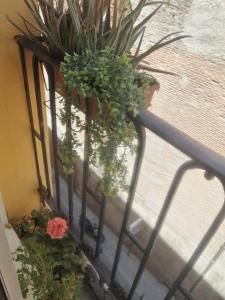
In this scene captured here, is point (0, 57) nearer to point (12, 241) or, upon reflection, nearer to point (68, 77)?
point (68, 77)

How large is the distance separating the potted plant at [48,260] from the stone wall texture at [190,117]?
92.3 inches

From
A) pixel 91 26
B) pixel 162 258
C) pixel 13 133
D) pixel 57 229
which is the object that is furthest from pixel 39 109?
pixel 162 258

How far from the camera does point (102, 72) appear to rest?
698mm

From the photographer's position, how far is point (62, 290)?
121 cm

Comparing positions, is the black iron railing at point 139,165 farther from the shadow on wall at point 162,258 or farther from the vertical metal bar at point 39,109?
the shadow on wall at point 162,258

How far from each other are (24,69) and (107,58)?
1.53 ft

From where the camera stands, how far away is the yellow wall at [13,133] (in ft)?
3.23

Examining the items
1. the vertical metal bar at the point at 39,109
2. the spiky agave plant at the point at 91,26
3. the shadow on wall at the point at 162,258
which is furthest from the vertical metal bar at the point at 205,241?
the shadow on wall at the point at 162,258

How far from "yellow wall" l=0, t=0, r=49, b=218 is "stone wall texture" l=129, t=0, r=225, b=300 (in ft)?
7.87

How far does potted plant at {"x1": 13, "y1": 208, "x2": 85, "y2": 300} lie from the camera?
1.17 meters

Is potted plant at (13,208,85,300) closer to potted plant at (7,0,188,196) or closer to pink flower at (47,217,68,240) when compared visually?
pink flower at (47,217,68,240)

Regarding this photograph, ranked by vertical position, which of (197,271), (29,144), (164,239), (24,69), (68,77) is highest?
(68,77)

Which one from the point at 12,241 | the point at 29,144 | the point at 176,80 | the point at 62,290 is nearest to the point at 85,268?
the point at 62,290

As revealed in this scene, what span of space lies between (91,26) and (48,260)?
40.7 inches
